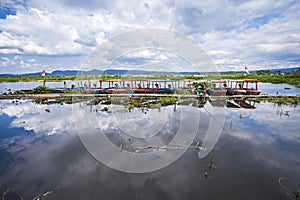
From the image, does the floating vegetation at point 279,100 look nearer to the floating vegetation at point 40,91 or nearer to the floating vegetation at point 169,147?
the floating vegetation at point 169,147

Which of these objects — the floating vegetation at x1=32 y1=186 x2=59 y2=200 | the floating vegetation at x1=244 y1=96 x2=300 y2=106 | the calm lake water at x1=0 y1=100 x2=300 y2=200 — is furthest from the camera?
the floating vegetation at x1=244 y1=96 x2=300 y2=106

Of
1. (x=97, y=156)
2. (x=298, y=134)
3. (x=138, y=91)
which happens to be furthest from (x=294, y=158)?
(x=138, y=91)

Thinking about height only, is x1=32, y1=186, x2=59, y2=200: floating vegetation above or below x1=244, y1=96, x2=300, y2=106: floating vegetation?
below

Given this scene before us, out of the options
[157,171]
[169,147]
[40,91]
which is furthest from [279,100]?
[40,91]

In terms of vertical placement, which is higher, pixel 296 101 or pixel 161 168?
pixel 296 101

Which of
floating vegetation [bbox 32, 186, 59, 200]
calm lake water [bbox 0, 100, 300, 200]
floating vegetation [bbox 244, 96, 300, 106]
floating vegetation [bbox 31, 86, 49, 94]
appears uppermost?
floating vegetation [bbox 31, 86, 49, 94]

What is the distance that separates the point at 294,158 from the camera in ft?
21.9

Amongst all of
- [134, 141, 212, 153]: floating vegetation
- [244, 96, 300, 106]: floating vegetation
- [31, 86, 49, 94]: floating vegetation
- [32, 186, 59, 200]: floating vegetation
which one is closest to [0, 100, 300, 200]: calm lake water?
[32, 186, 59, 200]: floating vegetation

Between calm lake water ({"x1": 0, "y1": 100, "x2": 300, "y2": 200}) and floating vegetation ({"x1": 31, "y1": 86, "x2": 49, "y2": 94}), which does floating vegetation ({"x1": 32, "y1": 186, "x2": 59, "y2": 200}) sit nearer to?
calm lake water ({"x1": 0, "y1": 100, "x2": 300, "y2": 200})

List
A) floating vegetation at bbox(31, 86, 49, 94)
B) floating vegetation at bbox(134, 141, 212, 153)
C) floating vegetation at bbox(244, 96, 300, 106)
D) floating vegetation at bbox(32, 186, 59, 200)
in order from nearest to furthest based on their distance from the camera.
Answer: floating vegetation at bbox(32, 186, 59, 200) < floating vegetation at bbox(134, 141, 212, 153) < floating vegetation at bbox(244, 96, 300, 106) < floating vegetation at bbox(31, 86, 49, 94)

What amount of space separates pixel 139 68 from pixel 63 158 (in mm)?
8394

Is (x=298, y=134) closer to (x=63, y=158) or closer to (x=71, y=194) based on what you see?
(x=71, y=194)

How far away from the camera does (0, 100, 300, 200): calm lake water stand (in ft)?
16.5

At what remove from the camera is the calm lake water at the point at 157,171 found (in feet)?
16.5
